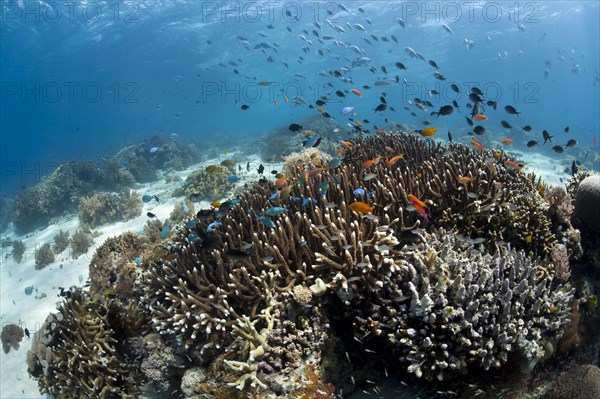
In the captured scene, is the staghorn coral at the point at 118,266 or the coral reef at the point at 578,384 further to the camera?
the staghorn coral at the point at 118,266

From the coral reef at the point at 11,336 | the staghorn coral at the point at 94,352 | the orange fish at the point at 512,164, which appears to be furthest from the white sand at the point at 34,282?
the orange fish at the point at 512,164

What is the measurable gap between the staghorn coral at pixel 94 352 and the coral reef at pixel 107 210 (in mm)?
9785

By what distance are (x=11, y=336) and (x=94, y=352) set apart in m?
5.88

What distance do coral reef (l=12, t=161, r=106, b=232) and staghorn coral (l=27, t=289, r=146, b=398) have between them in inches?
604

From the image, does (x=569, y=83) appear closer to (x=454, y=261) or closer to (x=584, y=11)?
(x=584, y=11)

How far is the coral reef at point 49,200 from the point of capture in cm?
1823

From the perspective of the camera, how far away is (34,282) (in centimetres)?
1129

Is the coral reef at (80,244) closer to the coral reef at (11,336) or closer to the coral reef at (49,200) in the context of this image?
the coral reef at (11,336)

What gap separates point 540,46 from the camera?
6097 cm

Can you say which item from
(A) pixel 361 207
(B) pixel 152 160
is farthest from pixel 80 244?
(A) pixel 361 207

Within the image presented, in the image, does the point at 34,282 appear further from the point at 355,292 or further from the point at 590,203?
the point at 590,203

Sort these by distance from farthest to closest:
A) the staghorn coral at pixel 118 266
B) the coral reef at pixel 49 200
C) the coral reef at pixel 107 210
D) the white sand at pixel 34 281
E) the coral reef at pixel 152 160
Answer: the coral reef at pixel 152 160 < the coral reef at pixel 49 200 < the coral reef at pixel 107 210 < the white sand at pixel 34 281 < the staghorn coral at pixel 118 266

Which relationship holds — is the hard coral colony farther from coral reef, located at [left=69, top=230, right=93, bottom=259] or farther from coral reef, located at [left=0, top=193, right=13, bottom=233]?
coral reef, located at [left=0, top=193, right=13, bottom=233]

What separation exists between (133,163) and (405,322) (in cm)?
2128
